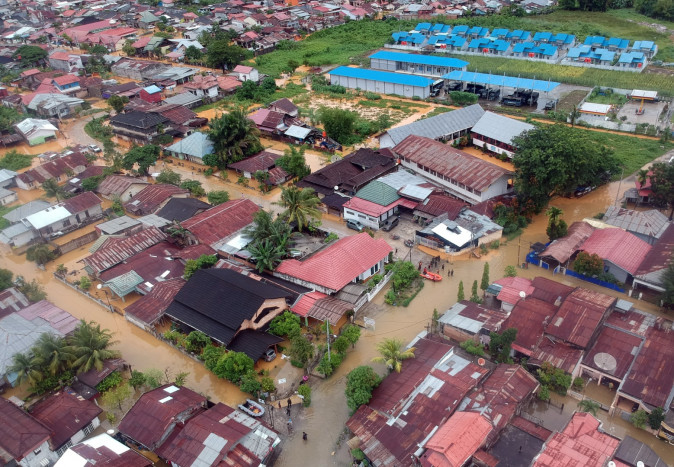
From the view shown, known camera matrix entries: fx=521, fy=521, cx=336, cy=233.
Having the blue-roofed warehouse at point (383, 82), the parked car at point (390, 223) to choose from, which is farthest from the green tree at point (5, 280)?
the blue-roofed warehouse at point (383, 82)

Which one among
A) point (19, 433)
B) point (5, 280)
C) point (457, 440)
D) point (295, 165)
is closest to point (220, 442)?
point (19, 433)

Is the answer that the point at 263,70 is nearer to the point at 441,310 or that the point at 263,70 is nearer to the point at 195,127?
the point at 195,127

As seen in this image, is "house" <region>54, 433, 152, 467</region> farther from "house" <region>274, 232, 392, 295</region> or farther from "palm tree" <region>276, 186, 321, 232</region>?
"palm tree" <region>276, 186, 321, 232</region>

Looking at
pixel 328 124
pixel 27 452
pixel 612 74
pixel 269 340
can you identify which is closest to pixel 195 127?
pixel 328 124

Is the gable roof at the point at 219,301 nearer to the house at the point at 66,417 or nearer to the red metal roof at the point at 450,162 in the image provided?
the house at the point at 66,417

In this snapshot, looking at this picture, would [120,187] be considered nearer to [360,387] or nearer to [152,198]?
[152,198]
